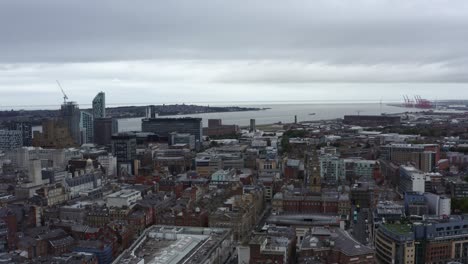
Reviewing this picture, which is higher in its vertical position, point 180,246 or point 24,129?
point 24,129

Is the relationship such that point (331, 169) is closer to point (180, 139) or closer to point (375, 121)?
point (180, 139)

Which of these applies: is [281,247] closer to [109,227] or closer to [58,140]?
[109,227]

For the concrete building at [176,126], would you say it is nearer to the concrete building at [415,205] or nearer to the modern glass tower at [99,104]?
the modern glass tower at [99,104]

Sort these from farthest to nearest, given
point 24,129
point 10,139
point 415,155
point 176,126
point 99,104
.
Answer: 1. point 99,104
2. point 176,126
3. point 24,129
4. point 10,139
5. point 415,155

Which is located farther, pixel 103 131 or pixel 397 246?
pixel 103 131

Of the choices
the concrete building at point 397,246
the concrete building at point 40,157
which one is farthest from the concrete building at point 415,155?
the concrete building at point 40,157

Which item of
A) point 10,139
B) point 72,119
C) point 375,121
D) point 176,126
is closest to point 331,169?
point 176,126
